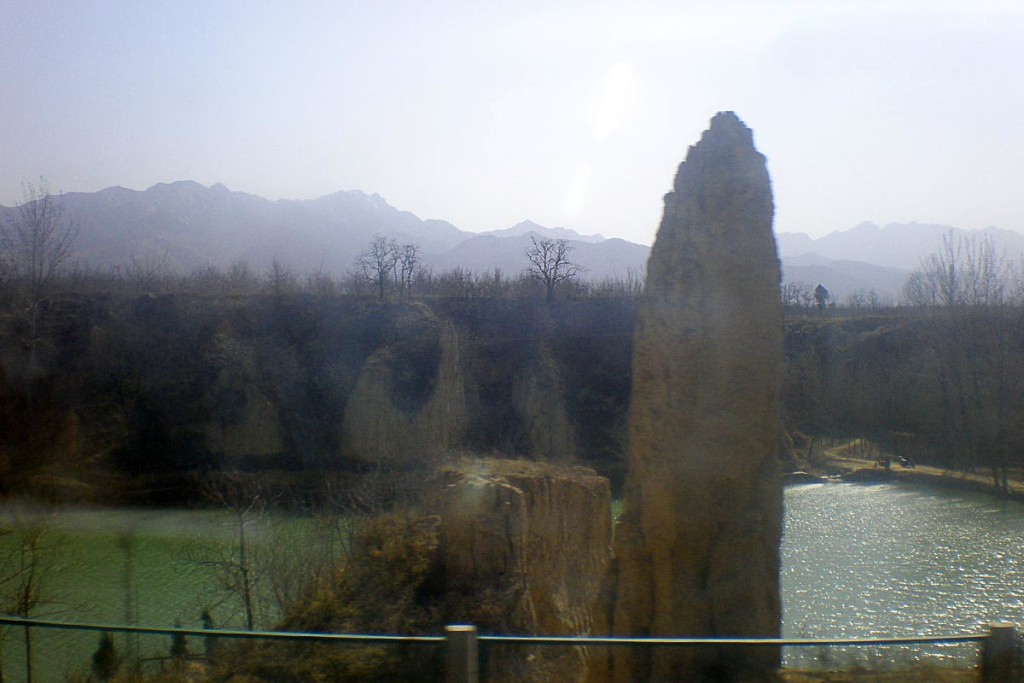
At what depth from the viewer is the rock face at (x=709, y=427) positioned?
595 centimetres

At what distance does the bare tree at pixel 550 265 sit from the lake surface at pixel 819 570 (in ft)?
90.7

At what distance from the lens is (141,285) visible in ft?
162

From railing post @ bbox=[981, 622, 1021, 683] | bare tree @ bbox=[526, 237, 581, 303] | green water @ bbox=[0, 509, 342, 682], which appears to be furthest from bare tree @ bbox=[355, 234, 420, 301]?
railing post @ bbox=[981, 622, 1021, 683]

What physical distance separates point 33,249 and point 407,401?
1771cm

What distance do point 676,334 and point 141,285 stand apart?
49060 millimetres

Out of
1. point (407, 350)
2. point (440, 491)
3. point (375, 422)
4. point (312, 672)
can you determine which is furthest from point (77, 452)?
point (312, 672)

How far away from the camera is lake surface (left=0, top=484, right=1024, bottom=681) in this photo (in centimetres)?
686

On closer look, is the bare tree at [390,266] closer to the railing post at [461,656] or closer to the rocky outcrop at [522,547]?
the rocky outcrop at [522,547]

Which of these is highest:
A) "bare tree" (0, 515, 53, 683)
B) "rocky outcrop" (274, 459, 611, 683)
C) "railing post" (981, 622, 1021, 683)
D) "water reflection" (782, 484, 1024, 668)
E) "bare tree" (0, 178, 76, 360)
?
"bare tree" (0, 178, 76, 360)

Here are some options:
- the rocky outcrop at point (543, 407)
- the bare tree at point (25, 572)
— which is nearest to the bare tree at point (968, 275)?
the rocky outcrop at point (543, 407)

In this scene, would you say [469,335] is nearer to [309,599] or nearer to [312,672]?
[309,599]

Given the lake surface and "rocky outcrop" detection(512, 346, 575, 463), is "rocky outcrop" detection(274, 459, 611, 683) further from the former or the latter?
"rocky outcrop" detection(512, 346, 575, 463)

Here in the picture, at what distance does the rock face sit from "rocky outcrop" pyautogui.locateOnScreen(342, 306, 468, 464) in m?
21.4

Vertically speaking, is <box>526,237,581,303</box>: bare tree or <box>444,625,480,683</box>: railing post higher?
<box>526,237,581,303</box>: bare tree
